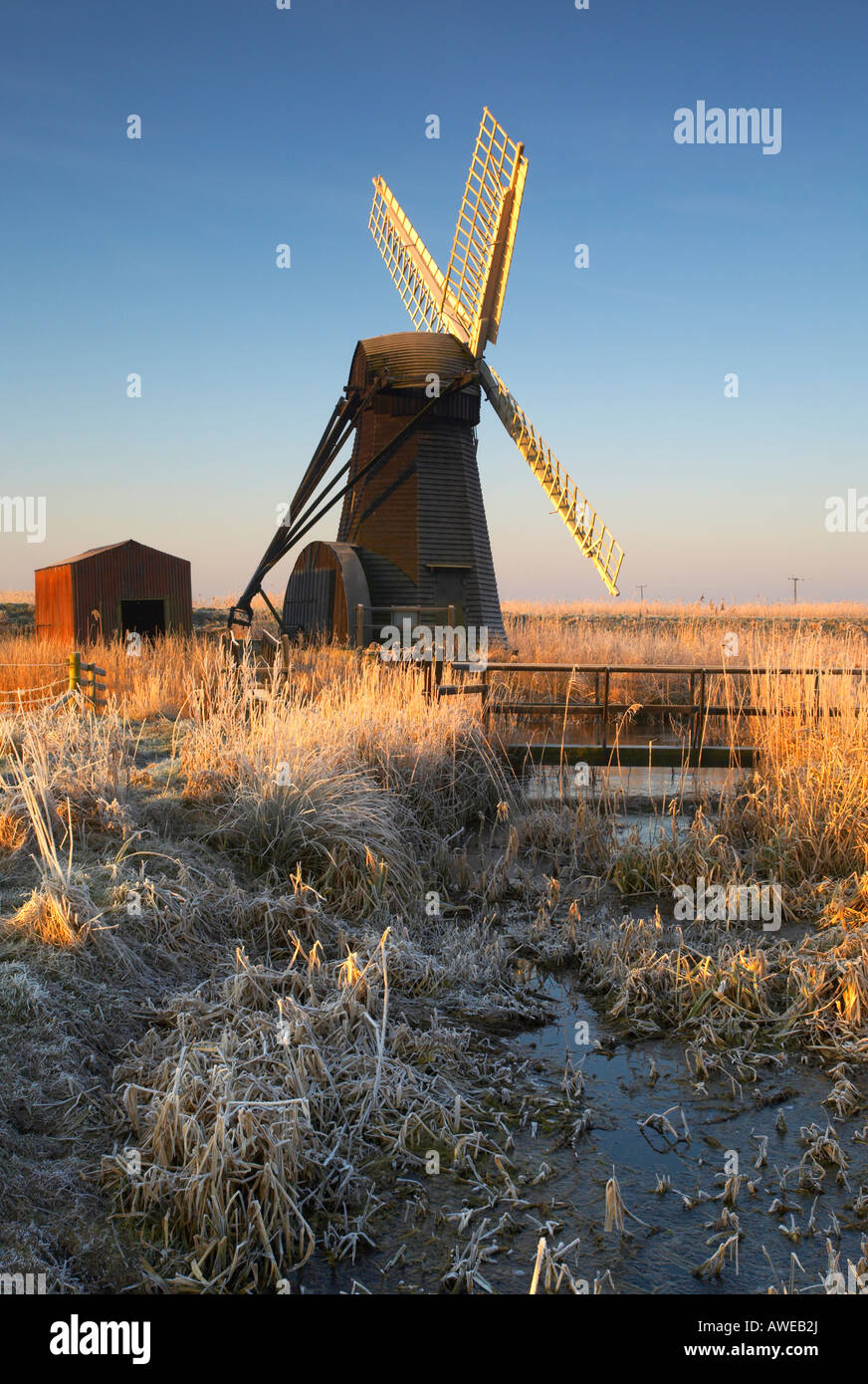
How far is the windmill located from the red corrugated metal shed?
6441mm

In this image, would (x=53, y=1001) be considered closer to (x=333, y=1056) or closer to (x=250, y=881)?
(x=333, y=1056)

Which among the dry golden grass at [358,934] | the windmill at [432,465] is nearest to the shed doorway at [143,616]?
the windmill at [432,465]

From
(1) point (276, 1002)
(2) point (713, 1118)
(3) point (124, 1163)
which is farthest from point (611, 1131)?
(3) point (124, 1163)

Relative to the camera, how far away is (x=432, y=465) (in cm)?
1820

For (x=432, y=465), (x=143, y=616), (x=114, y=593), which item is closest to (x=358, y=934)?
(x=432, y=465)

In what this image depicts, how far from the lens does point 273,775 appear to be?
→ 7.16 metres

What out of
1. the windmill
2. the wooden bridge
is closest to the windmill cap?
the windmill

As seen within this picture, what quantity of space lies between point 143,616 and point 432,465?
31.9 ft

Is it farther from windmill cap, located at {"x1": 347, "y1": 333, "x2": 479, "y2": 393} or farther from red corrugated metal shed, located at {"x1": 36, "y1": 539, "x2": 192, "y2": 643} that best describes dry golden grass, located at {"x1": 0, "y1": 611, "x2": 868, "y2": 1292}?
red corrugated metal shed, located at {"x1": 36, "y1": 539, "x2": 192, "y2": 643}

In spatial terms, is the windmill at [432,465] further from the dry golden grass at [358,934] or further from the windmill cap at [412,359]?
the dry golden grass at [358,934]

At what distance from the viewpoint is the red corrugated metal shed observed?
22.8 metres

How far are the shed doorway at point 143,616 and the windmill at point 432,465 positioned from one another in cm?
674

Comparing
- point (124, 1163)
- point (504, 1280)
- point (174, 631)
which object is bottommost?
point (504, 1280)

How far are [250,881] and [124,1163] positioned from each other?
2.99 metres
